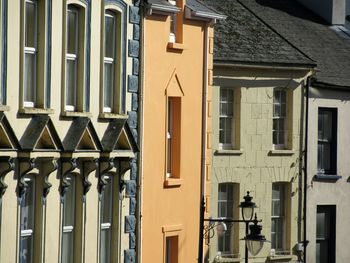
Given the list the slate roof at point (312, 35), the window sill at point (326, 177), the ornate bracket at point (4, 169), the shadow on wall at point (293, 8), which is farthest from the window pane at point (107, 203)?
the shadow on wall at point (293, 8)

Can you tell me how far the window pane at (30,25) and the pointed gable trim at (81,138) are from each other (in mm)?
2047

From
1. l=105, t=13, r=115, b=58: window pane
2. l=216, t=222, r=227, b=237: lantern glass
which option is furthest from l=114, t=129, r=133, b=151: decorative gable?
l=216, t=222, r=227, b=237: lantern glass

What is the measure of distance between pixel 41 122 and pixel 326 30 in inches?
803

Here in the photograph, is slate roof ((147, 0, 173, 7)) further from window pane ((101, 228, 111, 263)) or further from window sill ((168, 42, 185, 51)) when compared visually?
window pane ((101, 228, 111, 263))

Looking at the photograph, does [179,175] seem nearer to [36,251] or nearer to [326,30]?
[36,251]

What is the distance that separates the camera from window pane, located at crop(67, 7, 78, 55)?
35.8 m

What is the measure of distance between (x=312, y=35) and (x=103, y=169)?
55.1 feet

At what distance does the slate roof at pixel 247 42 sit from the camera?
46.8 m

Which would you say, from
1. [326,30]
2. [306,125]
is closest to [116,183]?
[306,125]

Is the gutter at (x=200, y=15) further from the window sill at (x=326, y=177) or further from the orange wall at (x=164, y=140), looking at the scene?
the window sill at (x=326, y=177)

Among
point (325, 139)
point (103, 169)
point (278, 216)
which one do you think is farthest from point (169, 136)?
point (325, 139)

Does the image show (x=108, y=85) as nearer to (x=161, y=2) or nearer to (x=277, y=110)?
(x=161, y=2)

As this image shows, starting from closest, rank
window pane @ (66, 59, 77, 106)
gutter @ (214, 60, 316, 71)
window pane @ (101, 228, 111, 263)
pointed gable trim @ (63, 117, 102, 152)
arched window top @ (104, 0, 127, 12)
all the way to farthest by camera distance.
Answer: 1. pointed gable trim @ (63, 117, 102, 152)
2. window pane @ (66, 59, 77, 106)
3. arched window top @ (104, 0, 127, 12)
4. window pane @ (101, 228, 111, 263)
5. gutter @ (214, 60, 316, 71)

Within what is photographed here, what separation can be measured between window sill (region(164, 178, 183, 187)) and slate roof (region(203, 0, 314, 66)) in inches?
225
